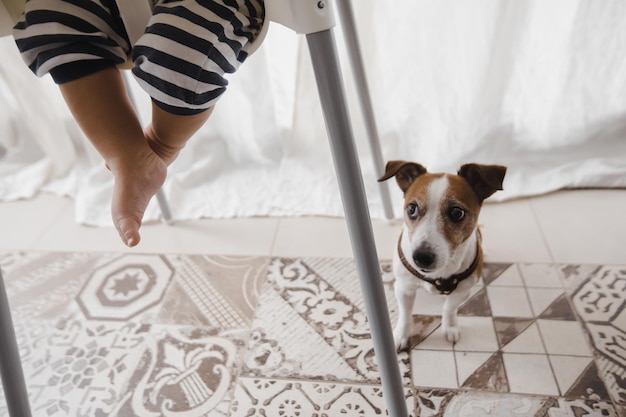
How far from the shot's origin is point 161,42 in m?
0.56

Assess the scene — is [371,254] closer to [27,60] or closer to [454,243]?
[454,243]

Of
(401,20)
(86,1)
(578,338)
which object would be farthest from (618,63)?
(86,1)

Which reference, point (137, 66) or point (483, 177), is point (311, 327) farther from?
point (137, 66)

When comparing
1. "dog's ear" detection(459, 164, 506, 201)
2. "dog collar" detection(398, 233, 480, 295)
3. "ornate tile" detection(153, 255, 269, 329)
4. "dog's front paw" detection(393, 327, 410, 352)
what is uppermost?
"dog's ear" detection(459, 164, 506, 201)

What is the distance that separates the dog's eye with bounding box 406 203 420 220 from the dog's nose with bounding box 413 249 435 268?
6cm

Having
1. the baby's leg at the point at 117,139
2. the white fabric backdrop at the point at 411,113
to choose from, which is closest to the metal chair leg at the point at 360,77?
the white fabric backdrop at the point at 411,113

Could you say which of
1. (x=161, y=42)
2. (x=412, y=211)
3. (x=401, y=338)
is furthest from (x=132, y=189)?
(x=401, y=338)

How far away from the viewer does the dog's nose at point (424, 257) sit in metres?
0.69

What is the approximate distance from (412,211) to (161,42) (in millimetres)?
376

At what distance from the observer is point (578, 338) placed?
0.83m

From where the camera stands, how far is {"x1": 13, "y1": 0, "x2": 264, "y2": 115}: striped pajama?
0.56m

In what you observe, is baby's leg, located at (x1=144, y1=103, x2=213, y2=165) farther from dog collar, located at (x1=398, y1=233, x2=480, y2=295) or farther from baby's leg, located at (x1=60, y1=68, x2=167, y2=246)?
dog collar, located at (x1=398, y1=233, x2=480, y2=295)

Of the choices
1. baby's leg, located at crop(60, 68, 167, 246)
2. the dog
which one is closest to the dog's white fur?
the dog

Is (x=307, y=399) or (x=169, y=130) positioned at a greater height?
(x=169, y=130)
